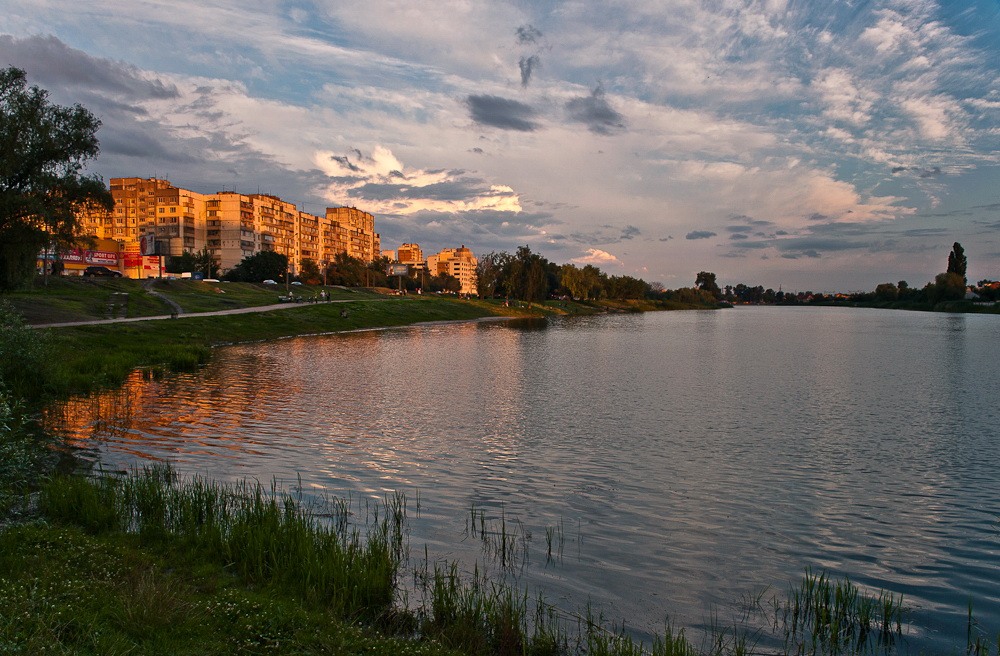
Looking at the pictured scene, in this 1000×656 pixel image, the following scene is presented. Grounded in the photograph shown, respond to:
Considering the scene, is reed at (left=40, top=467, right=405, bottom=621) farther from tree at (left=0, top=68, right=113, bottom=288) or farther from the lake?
tree at (left=0, top=68, right=113, bottom=288)

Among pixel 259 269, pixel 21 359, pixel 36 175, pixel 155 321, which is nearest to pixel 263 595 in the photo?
pixel 21 359

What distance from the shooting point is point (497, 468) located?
19.1m

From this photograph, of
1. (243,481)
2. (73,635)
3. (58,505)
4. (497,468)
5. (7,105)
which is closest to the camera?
(73,635)

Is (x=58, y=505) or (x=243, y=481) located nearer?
(x=58, y=505)

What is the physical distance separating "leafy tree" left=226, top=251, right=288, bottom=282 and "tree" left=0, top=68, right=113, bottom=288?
89533 millimetres

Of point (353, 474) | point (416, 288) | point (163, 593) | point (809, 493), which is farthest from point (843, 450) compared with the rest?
point (416, 288)

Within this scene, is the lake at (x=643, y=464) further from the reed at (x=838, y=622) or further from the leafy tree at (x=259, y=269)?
the leafy tree at (x=259, y=269)

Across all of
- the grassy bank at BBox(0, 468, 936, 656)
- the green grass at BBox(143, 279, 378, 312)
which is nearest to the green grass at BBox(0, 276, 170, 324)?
the green grass at BBox(143, 279, 378, 312)

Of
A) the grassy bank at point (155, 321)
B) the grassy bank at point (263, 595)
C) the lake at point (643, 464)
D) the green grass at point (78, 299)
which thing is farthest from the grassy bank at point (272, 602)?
the green grass at point (78, 299)

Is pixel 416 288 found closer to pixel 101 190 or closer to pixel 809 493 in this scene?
pixel 101 190

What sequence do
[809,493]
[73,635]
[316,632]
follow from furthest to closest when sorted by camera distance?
1. [809,493]
2. [316,632]
3. [73,635]

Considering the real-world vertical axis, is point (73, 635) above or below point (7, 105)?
below

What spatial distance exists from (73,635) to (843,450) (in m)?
22.4

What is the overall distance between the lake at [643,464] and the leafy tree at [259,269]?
98609 mm
